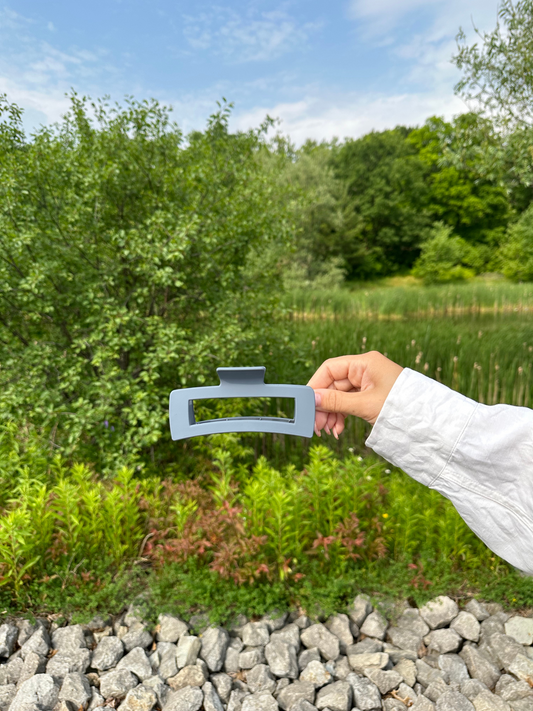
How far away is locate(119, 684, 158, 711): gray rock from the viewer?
5.73ft

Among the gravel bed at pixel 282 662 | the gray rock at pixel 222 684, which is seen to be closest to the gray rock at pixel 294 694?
the gravel bed at pixel 282 662

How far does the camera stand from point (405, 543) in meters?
2.44

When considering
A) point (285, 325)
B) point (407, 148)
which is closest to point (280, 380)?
point (285, 325)

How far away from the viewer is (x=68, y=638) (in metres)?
2.05

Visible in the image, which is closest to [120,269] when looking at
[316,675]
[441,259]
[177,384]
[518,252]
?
[177,384]

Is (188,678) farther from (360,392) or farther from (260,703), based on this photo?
(360,392)

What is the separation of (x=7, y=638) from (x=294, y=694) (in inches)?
51.8

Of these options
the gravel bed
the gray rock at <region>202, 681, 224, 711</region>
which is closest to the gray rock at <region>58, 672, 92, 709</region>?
the gravel bed

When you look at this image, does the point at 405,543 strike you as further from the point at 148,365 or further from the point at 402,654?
the point at 148,365

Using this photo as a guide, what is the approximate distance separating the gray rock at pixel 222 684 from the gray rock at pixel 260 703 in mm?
96

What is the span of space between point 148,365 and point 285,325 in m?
1.60

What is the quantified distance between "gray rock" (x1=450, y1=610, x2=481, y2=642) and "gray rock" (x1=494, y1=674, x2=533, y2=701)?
0.75ft

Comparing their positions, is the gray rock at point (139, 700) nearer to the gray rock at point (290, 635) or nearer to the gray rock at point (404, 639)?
the gray rock at point (290, 635)

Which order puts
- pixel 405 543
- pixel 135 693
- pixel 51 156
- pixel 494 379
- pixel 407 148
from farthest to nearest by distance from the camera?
pixel 407 148 < pixel 494 379 < pixel 51 156 < pixel 405 543 < pixel 135 693
